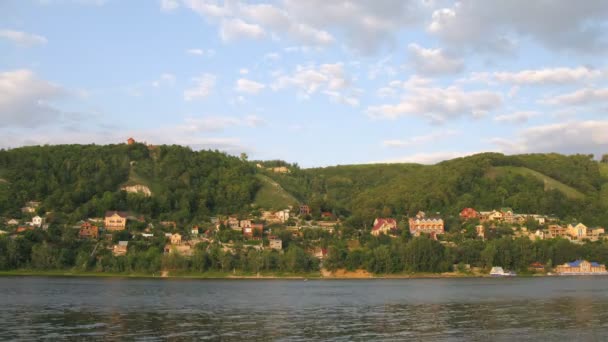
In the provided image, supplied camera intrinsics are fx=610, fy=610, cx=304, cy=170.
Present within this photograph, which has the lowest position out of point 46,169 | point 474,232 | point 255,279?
point 255,279

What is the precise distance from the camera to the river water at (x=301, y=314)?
123ft

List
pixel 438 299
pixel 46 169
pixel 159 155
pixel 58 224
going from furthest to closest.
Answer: pixel 159 155, pixel 46 169, pixel 58 224, pixel 438 299

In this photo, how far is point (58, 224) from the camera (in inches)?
4970

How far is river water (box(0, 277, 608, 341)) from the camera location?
37594mm

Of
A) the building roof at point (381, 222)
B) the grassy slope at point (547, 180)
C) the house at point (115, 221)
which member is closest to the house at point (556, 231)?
the grassy slope at point (547, 180)

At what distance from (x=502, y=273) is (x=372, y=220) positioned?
4164 cm

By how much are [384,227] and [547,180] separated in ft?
237

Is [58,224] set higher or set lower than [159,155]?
lower

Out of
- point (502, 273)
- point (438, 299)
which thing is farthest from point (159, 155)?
point (438, 299)

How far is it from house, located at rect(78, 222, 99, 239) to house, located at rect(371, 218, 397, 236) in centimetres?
5649

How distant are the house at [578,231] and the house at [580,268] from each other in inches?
715

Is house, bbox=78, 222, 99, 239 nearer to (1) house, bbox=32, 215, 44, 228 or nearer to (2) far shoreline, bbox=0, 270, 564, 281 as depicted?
(1) house, bbox=32, 215, 44, 228

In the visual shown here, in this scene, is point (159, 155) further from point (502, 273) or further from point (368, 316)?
point (368, 316)

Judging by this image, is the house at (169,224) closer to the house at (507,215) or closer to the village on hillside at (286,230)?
the village on hillside at (286,230)
